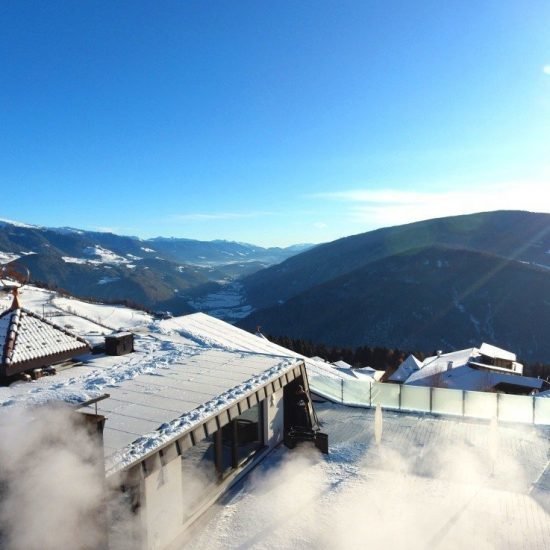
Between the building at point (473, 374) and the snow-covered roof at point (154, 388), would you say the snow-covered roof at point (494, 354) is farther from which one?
the snow-covered roof at point (154, 388)

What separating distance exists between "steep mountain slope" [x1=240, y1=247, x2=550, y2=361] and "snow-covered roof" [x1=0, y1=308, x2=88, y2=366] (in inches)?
4279

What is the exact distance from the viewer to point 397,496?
31.2 feet

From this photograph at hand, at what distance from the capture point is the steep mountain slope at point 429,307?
362 feet

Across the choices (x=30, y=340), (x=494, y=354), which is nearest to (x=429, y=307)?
(x=494, y=354)

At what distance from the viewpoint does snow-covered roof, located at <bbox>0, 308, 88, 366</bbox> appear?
990cm

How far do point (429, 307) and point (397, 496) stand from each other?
123539 mm

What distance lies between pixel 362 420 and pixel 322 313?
126 m

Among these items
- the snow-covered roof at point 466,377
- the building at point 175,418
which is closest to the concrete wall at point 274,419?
the building at point 175,418

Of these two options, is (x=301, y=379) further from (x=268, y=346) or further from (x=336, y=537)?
(x=268, y=346)

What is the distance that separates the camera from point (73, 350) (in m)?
11.6

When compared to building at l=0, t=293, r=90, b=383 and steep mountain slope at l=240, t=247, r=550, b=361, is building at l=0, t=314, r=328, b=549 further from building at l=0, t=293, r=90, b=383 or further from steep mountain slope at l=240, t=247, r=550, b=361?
steep mountain slope at l=240, t=247, r=550, b=361

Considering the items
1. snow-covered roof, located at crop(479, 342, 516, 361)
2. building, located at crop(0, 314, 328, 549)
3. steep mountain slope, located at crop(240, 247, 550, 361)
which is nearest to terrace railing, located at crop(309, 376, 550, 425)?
building, located at crop(0, 314, 328, 549)

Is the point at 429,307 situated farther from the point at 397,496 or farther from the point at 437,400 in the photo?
the point at 397,496

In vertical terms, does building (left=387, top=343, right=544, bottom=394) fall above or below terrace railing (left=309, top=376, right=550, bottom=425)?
below
